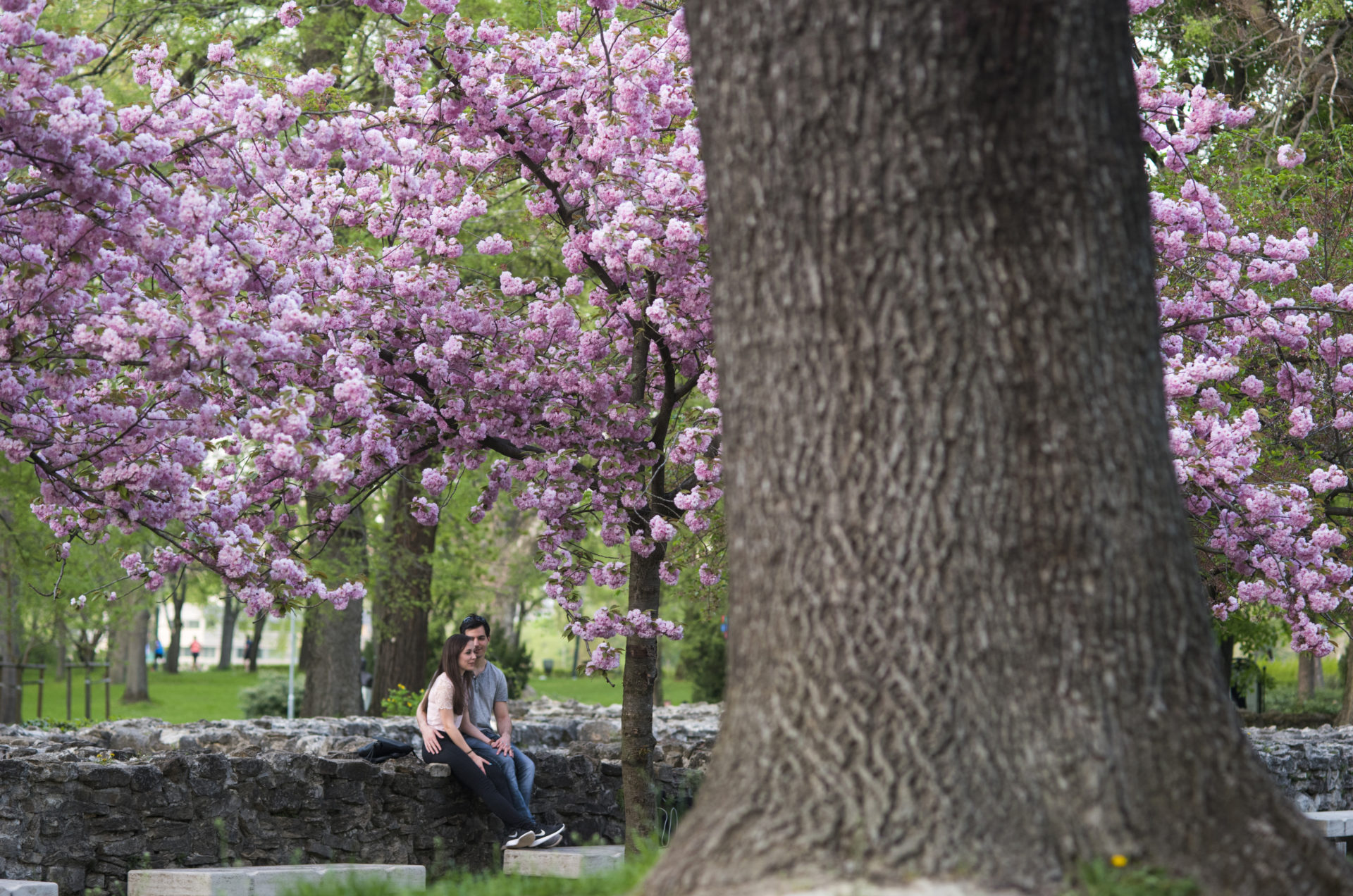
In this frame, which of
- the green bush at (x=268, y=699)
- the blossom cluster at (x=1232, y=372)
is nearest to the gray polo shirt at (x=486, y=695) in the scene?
the blossom cluster at (x=1232, y=372)

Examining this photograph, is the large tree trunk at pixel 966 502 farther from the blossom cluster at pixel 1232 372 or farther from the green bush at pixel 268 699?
the green bush at pixel 268 699

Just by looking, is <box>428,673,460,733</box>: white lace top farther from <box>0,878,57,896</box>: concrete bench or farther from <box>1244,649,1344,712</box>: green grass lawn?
<box>1244,649,1344,712</box>: green grass lawn

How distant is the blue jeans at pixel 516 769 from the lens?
28.0ft

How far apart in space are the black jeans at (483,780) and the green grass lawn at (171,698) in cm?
1915

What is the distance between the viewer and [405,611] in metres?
18.6

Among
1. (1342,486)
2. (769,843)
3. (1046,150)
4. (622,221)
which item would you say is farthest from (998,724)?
(1342,486)

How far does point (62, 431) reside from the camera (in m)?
6.43

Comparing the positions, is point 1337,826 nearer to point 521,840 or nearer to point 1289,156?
point 1289,156

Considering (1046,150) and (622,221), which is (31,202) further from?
(1046,150)

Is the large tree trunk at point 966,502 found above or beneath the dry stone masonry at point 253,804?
above

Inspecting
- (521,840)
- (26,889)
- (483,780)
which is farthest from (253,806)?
(26,889)

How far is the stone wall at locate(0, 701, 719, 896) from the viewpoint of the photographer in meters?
7.30

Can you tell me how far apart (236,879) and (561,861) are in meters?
2.17

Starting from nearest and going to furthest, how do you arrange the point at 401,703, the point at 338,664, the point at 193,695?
1. the point at 401,703
2. the point at 338,664
3. the point at 193,695
